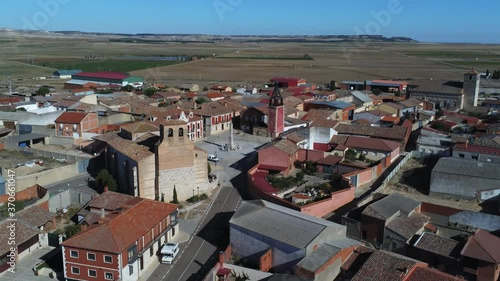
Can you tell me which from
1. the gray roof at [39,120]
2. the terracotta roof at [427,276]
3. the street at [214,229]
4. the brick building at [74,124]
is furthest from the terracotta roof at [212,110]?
the terracotta roof at [427,276]

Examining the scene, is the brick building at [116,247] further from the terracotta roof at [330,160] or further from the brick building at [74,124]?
the brick building at [74,124]

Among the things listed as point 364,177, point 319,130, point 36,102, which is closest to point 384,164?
point 364,177

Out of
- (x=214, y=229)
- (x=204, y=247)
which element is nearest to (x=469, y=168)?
(x=214, y=229)

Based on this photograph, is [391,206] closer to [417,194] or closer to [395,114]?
[417,194]

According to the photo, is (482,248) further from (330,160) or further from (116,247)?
(330,160)

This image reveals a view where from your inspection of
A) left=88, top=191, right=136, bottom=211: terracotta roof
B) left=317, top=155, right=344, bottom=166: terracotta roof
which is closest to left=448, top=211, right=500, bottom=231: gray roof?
left=317, top=155, right=344, bottom=166: terracotta roof
